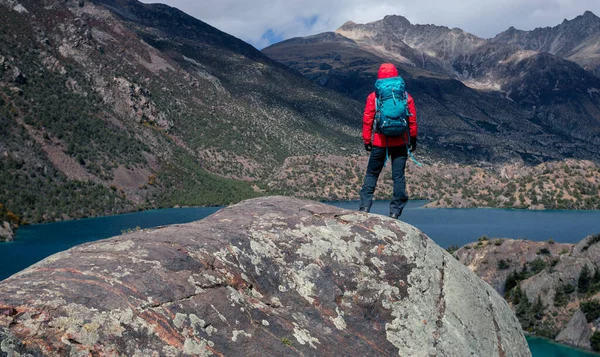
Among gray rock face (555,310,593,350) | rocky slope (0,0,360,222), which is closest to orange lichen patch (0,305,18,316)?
gray rock face (555,310,593,350)

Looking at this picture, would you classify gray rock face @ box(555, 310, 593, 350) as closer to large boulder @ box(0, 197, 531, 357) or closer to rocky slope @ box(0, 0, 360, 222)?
large boulder @ box(0, 197, 531, 357)

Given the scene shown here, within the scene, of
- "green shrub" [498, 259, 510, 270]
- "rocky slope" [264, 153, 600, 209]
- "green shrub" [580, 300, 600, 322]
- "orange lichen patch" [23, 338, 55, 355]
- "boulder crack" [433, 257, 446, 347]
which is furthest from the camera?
"rocky slope" [264, 153, 600, 209]

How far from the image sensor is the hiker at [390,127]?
10.5 m

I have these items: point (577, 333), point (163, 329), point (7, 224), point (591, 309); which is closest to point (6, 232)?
point (7, 224)

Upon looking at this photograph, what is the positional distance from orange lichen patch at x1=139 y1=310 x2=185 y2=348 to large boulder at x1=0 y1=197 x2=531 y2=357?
12mm

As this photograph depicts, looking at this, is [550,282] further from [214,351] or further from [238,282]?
[214,351]

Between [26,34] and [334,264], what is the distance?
482 ft

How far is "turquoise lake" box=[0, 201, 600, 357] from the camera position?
78625 mm

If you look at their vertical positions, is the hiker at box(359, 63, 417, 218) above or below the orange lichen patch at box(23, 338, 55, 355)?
above

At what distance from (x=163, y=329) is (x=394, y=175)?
23.1 feet

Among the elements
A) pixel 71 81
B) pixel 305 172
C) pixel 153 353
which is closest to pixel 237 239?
pixel 153 353

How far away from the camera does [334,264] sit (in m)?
8.43

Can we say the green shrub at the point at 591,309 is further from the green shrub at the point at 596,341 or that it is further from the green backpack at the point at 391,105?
the green backpack at the point at 391,105

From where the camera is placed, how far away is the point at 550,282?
54344mm
